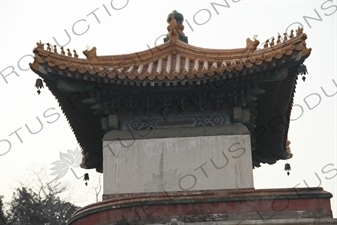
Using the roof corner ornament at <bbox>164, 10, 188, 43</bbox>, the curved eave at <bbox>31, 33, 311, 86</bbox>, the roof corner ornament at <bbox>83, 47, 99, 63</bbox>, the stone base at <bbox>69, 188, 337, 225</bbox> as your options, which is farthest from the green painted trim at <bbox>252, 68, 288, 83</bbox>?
the roof corner ornament at <bbox>83, 47, 99, 63</bbox>

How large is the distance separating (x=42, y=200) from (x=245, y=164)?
23.7m

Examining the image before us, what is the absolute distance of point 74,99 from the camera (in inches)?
558

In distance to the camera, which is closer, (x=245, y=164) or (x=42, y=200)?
(x=245, y=164)

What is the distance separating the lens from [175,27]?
50.6 feet

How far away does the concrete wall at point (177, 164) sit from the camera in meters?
13.1

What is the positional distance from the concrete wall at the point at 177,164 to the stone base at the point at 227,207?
2158 millimetres

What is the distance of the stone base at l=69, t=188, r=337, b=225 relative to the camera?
34.9ft

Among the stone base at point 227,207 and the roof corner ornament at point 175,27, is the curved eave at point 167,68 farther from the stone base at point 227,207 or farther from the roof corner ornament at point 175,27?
the stone base at point 227,207

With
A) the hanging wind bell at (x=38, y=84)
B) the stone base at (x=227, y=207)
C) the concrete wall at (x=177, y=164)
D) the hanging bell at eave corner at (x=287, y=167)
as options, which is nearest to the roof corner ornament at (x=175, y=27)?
the concrete wall at (x=177, y=164)

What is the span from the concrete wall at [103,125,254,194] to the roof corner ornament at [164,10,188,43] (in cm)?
292


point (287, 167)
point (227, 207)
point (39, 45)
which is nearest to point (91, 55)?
point (39, 45)

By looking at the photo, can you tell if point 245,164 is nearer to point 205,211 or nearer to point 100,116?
point 205,211

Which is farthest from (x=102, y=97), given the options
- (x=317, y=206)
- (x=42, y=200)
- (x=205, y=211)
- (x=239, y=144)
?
(x=42, y=200)

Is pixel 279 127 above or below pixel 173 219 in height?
above
